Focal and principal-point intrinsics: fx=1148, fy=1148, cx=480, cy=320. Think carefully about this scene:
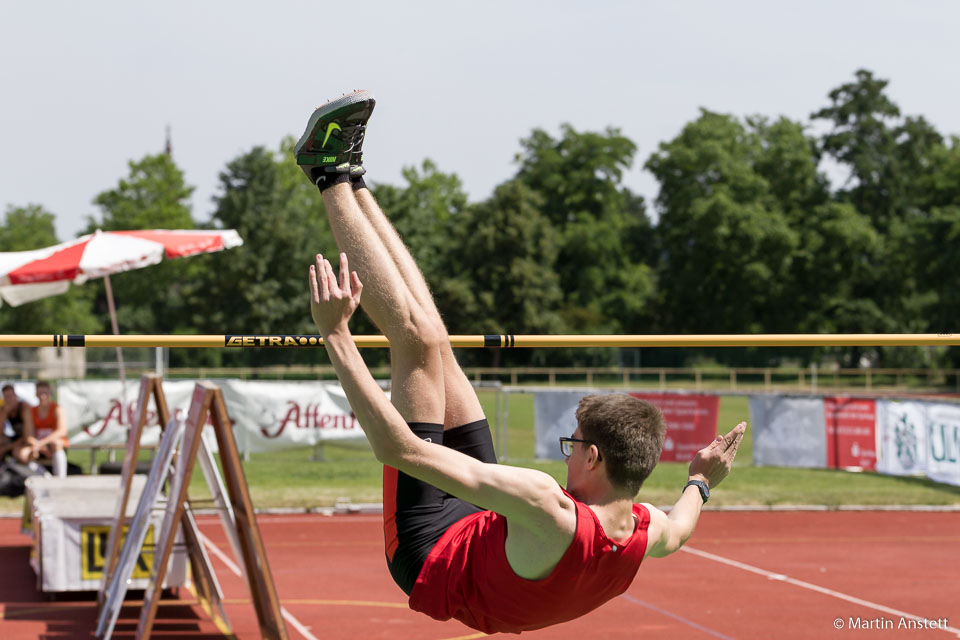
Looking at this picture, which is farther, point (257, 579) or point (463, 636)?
point (463, 636)

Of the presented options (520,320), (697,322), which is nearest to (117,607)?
(520,320)

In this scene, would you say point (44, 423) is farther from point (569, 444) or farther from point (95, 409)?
point (569, 444)

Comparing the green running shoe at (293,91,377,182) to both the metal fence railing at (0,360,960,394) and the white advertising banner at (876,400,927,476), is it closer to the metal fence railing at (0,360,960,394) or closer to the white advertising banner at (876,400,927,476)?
the white advertising banner at (876,400,927,476)

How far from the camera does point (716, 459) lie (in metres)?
3.94

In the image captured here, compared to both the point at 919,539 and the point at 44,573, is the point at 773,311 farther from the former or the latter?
the point at 44,573

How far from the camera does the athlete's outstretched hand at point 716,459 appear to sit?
3.92 m

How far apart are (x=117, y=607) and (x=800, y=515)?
9.46m

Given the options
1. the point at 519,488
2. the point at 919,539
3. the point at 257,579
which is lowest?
the point at 919,539

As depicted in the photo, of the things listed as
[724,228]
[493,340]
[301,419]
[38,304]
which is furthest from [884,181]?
[493,340]

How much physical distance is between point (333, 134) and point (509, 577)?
5.04ft

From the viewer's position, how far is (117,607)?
7.26 metres

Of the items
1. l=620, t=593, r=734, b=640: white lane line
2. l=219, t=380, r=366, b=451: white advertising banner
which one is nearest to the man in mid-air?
l=620, t=593, r=734, b=640: white lane line

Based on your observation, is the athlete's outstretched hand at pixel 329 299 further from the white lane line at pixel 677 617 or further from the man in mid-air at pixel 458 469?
the white lane line at pixel 677 617

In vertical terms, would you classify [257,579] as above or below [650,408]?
below
